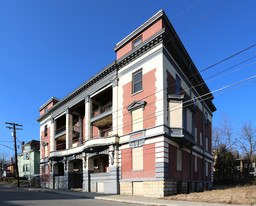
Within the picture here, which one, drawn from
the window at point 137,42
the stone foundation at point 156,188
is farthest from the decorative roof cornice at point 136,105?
the stone foundation at point 156,188

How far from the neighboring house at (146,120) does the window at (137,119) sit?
0.31ft

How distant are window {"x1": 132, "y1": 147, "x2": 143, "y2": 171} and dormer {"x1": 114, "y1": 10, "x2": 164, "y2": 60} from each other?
10062 mm

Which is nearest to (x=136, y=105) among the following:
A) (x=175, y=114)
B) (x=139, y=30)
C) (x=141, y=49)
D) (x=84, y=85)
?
(x=175, y=114)


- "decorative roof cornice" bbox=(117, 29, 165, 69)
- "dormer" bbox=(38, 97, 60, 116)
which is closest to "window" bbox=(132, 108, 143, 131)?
"decorative roof cornice" bbox=(117, 29, 165, 69)

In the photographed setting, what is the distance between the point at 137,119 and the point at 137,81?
3.84m

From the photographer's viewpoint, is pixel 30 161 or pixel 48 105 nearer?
pixel 48 105

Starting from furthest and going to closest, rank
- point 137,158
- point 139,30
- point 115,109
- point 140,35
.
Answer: point 115,109, point 140,35, point 139,30, point 137,158

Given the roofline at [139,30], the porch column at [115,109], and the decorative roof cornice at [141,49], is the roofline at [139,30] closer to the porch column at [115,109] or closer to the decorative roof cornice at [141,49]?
the decorative roof cornice at [141,49]

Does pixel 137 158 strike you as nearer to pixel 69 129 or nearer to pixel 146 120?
pixel 146 120

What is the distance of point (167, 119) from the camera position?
19844mm

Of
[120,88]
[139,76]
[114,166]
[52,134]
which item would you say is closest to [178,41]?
[139,76]

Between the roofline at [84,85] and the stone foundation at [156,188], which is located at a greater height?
the roofline at [84,85]

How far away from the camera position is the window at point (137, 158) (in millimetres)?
20359

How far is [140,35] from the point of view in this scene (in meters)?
22.6
